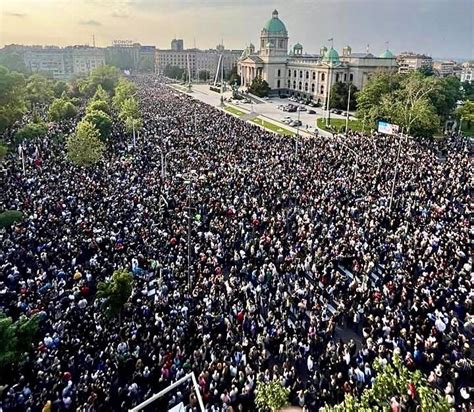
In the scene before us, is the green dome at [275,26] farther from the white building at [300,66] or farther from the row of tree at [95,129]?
the row of tree at [95,129]

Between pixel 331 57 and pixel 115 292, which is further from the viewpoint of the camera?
pixel 331 57

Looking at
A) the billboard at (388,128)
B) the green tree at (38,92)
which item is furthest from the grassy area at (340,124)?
the green tree at (38,92)

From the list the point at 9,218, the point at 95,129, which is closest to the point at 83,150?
the point at 95,129

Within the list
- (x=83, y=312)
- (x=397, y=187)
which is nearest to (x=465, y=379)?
(x=83, y=312)

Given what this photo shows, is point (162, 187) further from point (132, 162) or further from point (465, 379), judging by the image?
point (465, 379)

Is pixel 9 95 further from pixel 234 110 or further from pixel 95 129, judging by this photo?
pixel 234 110

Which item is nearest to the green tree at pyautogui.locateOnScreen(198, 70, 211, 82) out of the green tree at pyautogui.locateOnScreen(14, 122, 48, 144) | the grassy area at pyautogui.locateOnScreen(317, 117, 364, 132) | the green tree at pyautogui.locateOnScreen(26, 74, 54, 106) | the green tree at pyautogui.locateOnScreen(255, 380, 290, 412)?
the green tree at pyautogui.locateOnScreen(26, 74, 54, 106)
